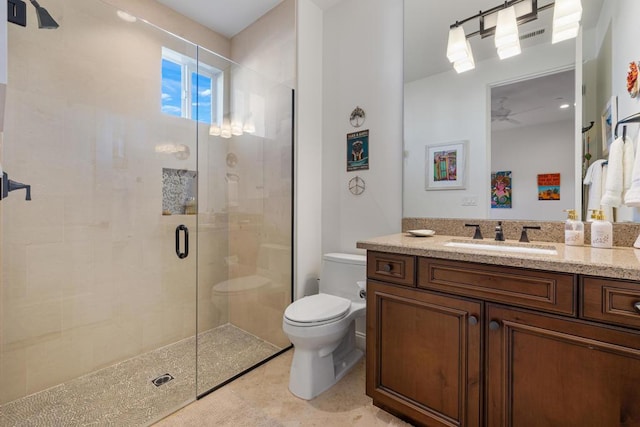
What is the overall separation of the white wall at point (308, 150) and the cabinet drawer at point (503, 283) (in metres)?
1.19

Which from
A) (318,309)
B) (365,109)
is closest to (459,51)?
(365,109)

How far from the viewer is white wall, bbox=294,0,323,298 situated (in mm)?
2291

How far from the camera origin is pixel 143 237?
2148 millimetres

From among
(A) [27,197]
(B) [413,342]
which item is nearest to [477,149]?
(B) [413,342]

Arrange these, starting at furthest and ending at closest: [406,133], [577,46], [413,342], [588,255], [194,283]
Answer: [194,283] → [406,133] → [577,46] → [413,342] → [588,255]

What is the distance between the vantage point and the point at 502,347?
1.12m

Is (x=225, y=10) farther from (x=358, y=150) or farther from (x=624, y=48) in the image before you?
(x=624, y=48)

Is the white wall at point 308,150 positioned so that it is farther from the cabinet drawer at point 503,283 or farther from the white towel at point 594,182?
the white towel at point 594,182

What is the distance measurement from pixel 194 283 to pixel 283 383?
3.62 feet

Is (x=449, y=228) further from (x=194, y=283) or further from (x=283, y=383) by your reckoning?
(x=194, y=283)

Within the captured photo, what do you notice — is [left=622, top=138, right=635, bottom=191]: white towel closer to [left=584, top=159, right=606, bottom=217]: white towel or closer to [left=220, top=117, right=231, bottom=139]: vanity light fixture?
[left=584, top=159, right=606, bottom=217]: white towel

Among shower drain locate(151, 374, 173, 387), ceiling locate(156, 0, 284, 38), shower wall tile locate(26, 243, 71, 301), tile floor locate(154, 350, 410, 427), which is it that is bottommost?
tile floor locate(154, 350, 410, 427)

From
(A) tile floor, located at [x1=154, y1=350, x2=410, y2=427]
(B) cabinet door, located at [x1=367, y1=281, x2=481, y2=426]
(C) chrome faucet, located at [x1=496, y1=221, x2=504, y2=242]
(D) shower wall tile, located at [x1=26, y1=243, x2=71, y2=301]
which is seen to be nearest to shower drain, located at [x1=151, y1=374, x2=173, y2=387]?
(A) tile floor, located at [x1=154, y1=350, x2=410, y2=427]

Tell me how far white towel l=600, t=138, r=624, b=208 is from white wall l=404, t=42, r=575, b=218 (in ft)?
1.66
